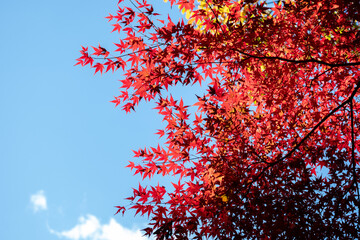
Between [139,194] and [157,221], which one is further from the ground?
[139,194]

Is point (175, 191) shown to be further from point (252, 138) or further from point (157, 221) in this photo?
point (252, 138)

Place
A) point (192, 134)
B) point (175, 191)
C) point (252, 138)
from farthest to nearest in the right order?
point (252, 138), point (192, 134), point (175, 191)

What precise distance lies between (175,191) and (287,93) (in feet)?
10.7

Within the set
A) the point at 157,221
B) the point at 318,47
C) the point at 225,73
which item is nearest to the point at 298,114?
the point at 318,47

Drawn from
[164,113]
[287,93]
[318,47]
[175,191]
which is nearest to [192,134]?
[164,113]

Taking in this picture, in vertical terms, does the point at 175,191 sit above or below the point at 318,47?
below

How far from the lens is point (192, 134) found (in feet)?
12.9

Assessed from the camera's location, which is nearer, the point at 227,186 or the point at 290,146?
the point at 227,186

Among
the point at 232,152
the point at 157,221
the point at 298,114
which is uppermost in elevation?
the point at 298,114

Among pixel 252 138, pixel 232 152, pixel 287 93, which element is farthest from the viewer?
pixel 287 93

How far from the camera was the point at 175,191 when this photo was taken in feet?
12.0

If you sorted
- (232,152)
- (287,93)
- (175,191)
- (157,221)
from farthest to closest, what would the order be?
1. (287,93)
2. (232,152)
3. (175,191)
4. (157,221)

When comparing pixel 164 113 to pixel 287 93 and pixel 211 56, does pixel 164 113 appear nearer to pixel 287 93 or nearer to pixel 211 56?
pixel 211 56

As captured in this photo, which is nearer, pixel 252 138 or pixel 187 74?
pixel 187 74
